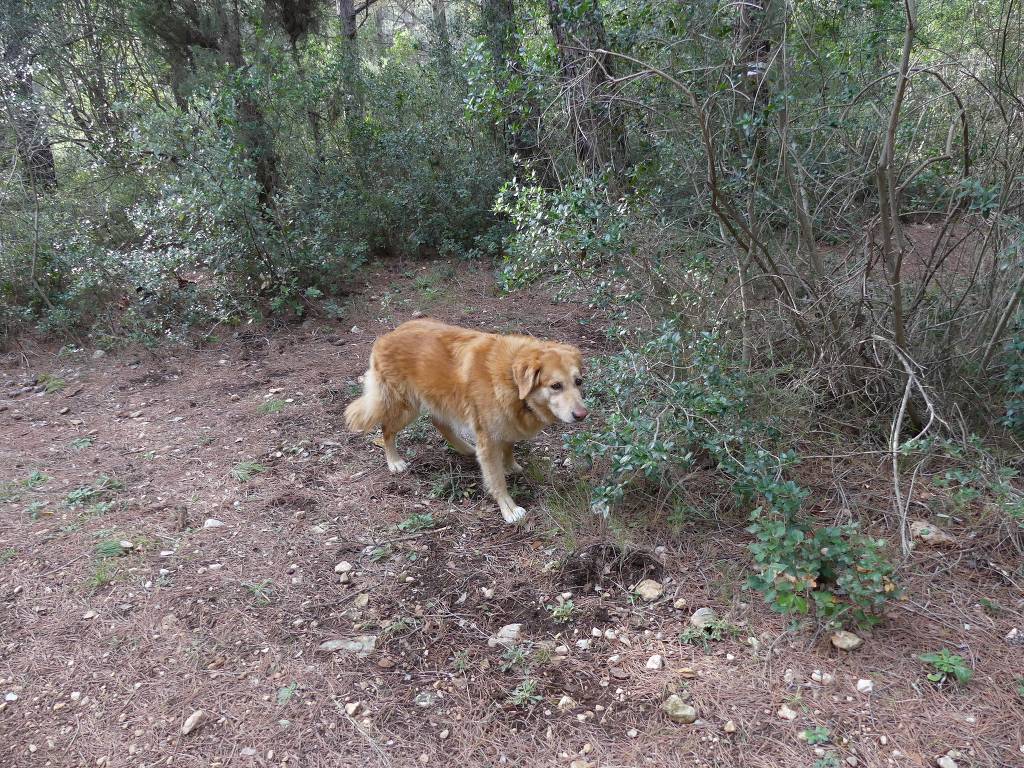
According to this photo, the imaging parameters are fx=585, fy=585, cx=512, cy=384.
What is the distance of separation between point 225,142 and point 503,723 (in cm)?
740

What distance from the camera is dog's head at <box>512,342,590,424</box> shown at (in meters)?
3.78

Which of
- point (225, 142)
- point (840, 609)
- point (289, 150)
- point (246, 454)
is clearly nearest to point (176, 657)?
point (246, 454)

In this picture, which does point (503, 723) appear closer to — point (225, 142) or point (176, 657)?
point (176, 657)

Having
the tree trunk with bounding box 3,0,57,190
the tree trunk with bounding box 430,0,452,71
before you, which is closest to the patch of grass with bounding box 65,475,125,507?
the tree trunk with bounding box 3,0,57,190

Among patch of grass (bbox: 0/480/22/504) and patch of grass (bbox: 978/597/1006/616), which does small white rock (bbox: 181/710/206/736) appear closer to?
patch of grass (bbox: 0/480/22/504)

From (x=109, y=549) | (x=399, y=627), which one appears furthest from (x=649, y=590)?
(x=109, y=549)

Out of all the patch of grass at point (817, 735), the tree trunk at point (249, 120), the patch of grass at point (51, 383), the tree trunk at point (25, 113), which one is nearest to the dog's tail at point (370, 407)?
the patch of grass at point (817, 735)

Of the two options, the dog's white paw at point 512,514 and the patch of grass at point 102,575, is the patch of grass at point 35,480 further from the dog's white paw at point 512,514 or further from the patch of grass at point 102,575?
the dog's white paw at point 512,514

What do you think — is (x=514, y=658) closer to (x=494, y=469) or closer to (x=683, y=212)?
(x=494, y=469)

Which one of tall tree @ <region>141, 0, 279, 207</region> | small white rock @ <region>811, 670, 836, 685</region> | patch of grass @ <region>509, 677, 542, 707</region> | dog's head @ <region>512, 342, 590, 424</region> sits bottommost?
patch of grass @ <region>509, 677, 542, 707</region>

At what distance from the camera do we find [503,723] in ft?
8.50

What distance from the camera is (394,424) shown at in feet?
15.1

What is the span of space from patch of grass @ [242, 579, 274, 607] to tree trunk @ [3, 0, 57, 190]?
7917 mm

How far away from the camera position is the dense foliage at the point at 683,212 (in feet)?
11.2
